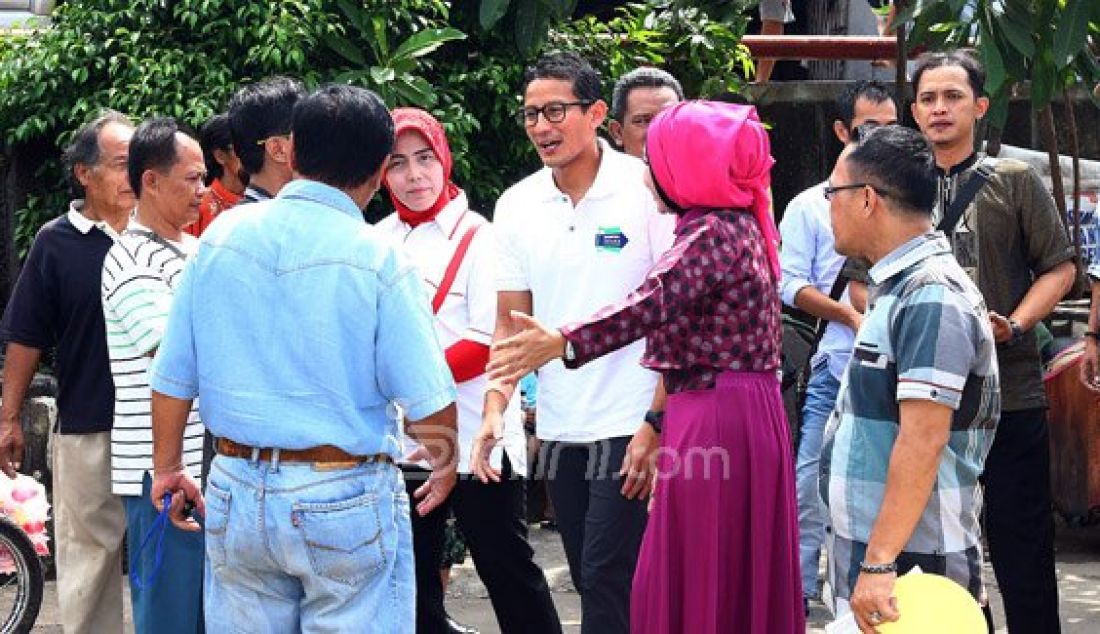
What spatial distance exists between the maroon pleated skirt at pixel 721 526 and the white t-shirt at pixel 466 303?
3.60ft

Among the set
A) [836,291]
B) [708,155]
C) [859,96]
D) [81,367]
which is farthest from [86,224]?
[859,96]

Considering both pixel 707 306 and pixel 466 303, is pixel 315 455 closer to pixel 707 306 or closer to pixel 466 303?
pixel 707 306

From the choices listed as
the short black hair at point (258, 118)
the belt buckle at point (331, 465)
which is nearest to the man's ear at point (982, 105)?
the short black hair at point (258, 118)

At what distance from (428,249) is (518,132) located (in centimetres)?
291

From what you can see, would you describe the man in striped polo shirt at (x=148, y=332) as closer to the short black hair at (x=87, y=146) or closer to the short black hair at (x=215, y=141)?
the short black hair at (x=87, y=146)

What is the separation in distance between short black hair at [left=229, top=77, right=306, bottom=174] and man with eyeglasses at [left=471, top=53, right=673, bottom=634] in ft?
2.72

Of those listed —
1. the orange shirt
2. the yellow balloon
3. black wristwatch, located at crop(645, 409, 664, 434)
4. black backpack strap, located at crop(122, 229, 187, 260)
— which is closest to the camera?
the yellow balloon

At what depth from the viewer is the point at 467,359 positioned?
6.37 meters

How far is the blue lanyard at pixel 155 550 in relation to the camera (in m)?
5.38

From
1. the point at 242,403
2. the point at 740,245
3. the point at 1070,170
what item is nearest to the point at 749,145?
the point at 740,245

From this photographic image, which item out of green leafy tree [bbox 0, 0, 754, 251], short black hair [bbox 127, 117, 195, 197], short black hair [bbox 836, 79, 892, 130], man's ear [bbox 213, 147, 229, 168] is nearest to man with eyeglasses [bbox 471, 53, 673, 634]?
short black hair [bbox 127, 117, 195, 197]

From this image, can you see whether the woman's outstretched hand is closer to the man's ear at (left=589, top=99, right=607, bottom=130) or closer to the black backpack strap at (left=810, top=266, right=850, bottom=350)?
the man's ear at (left=589, top=99, right=607, bottom=130)

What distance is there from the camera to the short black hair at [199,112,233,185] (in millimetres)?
6793

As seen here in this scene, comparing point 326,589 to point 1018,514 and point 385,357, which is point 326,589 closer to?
point 385,357
